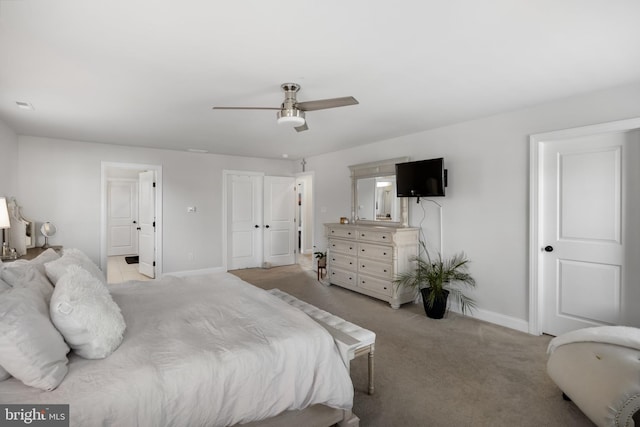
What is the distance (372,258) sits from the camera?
4520 mm

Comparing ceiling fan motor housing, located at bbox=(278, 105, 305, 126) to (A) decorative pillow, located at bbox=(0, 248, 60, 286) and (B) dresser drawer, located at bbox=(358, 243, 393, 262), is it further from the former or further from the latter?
(B) dresser drawer, located at bbox=(358, 243, 393, 262)

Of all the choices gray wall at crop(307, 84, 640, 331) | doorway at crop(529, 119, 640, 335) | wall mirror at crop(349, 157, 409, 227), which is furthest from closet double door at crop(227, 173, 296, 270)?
doorway at crop(529, 119, 640, 335)

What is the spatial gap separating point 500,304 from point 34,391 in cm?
399

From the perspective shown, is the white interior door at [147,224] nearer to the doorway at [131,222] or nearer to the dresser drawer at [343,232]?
the doorway at [131,222]

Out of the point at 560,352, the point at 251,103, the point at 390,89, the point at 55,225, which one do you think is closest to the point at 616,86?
the point at 390,89

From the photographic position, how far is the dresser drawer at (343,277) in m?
4.89

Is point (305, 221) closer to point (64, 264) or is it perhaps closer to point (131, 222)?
point (131, 222)

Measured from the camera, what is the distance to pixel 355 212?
5480 millimetres

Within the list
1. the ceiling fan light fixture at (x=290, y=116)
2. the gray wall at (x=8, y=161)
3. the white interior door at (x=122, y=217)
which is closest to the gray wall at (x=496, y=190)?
the ceiling fan light fixture at (x=290, y=116)

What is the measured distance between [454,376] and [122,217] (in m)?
9.02

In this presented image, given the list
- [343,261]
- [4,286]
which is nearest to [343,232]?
[343,261]

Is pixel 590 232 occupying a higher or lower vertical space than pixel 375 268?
higher

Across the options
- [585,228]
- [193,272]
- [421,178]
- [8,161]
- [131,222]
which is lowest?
[193,272]

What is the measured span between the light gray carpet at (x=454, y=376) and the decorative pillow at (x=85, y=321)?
1537 millimetres
